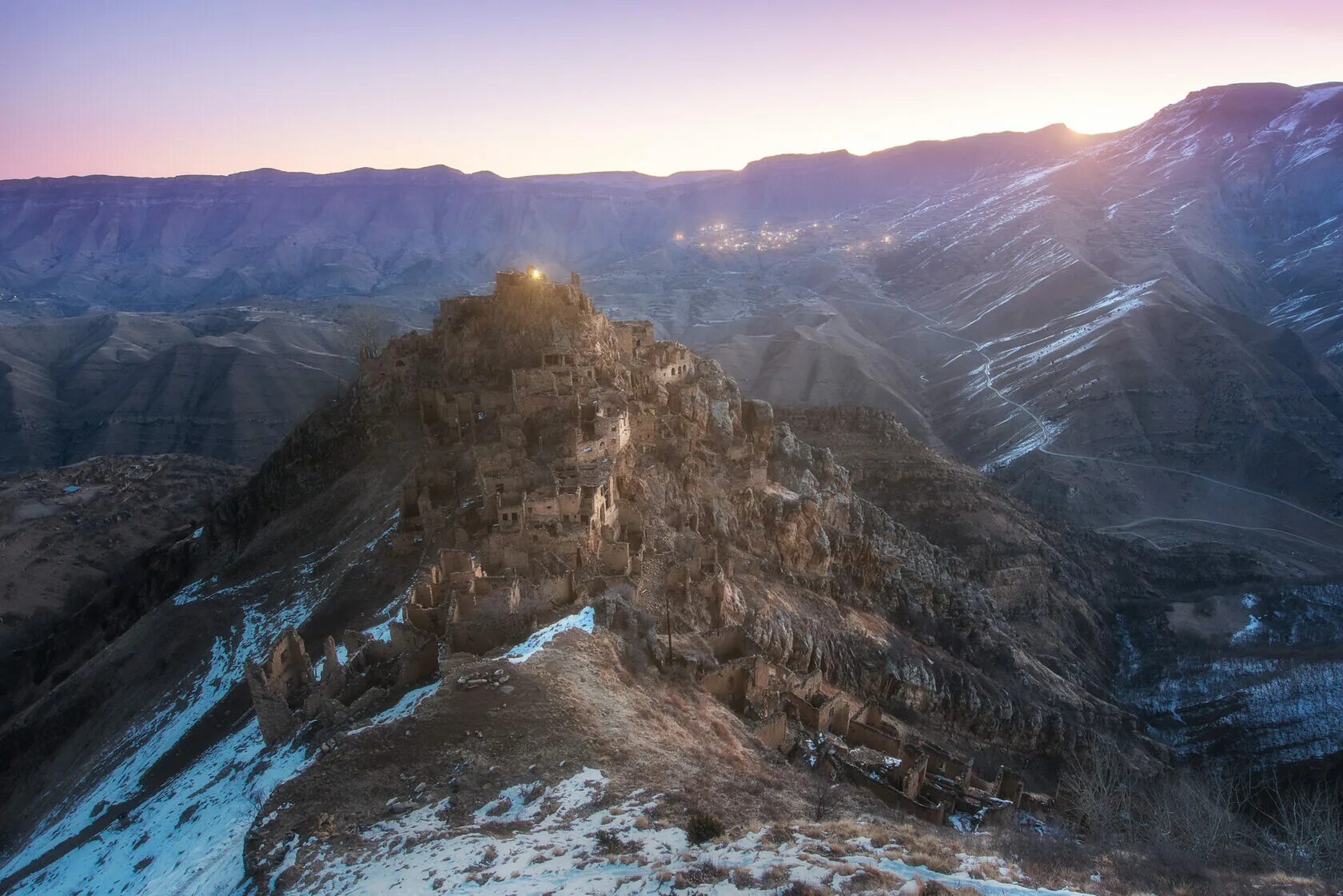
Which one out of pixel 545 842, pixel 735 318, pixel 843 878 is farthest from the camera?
pixel 735 318

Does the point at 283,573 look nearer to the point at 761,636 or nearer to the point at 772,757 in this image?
the point at 761,636

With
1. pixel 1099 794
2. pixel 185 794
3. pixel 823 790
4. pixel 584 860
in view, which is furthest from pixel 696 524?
pixel 584 860

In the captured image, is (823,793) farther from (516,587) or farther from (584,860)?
(516,587)

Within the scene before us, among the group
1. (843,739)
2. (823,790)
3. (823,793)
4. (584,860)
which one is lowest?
(843,739)

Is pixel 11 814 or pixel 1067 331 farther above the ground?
pixel 1067 331

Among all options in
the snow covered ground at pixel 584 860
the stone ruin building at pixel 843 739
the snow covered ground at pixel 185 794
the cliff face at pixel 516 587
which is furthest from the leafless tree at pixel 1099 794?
the snow covered ground at pixel 185 794

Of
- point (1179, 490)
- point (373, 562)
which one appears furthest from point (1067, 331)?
point (373, 562)

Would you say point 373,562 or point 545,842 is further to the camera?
point 373,562

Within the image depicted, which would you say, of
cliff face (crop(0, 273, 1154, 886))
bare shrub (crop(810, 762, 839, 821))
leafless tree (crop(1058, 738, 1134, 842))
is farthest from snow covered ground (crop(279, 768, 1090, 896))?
leafless tree (crop(1058, 738, 1134, 842))
